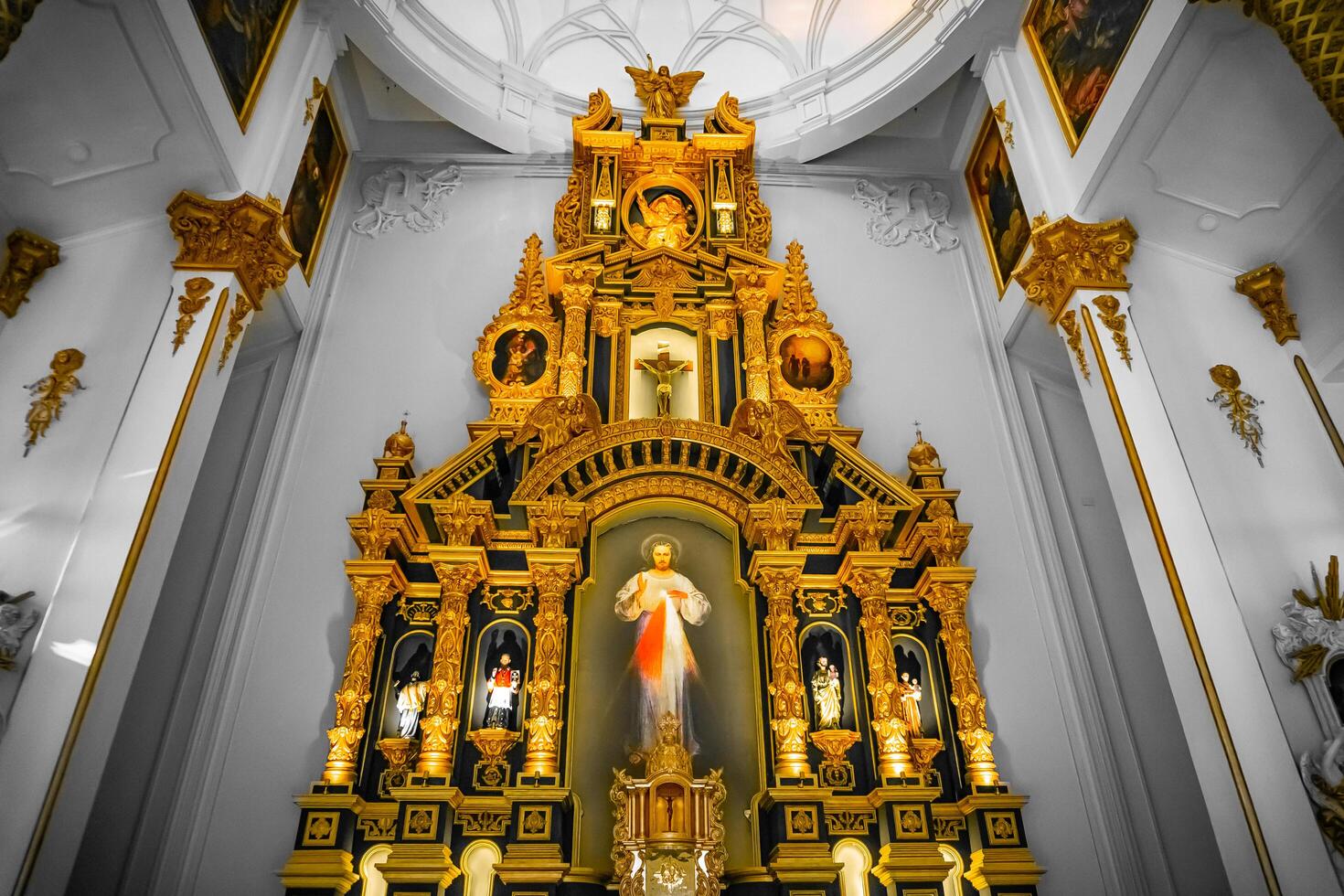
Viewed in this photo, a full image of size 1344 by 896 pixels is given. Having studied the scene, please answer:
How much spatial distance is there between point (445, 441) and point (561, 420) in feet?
5.65

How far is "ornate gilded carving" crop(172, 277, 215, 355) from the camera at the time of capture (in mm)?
6758

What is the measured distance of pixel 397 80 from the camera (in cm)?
1054

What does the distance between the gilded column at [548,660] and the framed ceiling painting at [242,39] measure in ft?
15.0

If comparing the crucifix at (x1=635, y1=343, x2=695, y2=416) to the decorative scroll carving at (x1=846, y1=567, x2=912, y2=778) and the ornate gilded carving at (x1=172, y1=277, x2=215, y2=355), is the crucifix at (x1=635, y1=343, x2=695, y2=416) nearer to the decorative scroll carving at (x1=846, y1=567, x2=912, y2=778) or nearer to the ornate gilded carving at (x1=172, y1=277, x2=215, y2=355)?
the decorative scroll carving at (x1=846, y1=567, x2=912, y2=778)

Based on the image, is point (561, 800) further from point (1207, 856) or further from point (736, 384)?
point (1207, 856)

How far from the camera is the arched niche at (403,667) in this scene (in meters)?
7.26

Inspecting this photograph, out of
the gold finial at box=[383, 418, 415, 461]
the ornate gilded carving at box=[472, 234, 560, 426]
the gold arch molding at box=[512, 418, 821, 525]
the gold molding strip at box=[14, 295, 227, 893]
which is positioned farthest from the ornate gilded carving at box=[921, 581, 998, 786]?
the gold molding strip at box=[14, 295, 227, 893]

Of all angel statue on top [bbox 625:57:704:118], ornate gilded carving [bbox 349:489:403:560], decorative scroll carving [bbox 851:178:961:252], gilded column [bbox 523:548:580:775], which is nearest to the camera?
gilded column [bbox 523:548:580:775]

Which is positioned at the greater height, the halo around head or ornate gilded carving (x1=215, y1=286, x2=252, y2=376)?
ornate gilded carving (x1=215, y1=286, x2=252, y2=376)

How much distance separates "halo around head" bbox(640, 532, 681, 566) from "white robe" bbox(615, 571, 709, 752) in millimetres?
195

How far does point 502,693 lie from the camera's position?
23.8 feet

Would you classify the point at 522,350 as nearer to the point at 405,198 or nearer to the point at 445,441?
the point at 445,441

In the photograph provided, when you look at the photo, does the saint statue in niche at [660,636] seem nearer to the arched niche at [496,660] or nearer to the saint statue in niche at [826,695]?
the arched niche at [496,660]

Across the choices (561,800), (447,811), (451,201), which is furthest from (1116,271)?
(451,201)
